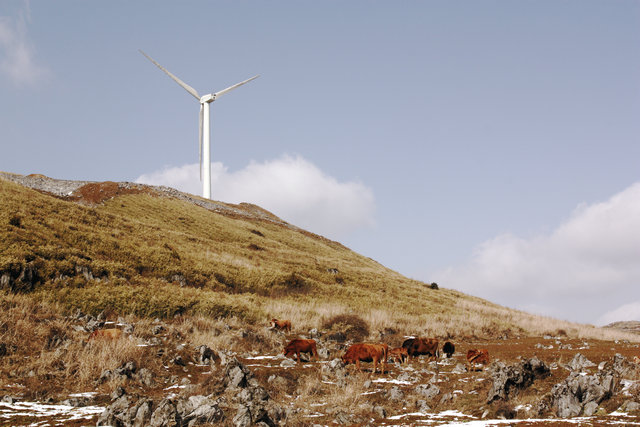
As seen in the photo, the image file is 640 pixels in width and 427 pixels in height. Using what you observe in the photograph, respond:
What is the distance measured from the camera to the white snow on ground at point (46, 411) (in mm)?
11695

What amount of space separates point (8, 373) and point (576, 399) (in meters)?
16.1

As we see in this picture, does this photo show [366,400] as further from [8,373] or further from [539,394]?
[8,373]

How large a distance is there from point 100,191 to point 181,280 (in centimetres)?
5266

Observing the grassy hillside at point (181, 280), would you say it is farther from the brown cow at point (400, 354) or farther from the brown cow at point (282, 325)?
the brown cow at point (400, 354)

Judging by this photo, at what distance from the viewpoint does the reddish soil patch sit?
76.8 metres

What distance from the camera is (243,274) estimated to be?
44375mm

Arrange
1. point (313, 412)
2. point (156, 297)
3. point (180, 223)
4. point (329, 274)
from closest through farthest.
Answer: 1. point (313, 412)
2. point (156, 297)
3. point (329, 274)
4. point (180, 223)

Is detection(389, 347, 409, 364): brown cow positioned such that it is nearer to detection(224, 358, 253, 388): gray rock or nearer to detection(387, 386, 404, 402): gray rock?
detection(387, 386, 404, 402): gray rock

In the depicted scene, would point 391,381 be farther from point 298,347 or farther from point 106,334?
point 106,334

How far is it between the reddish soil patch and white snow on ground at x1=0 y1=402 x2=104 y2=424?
67.8 m

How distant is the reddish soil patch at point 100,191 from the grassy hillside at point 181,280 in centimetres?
2869

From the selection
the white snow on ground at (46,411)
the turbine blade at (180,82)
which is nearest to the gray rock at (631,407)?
the white snow on ground at (46,411)

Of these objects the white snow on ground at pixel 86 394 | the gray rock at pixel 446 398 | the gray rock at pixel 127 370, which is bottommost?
the gray rock at pixel 446 398

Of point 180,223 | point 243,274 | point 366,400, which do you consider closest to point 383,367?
point 366,400
